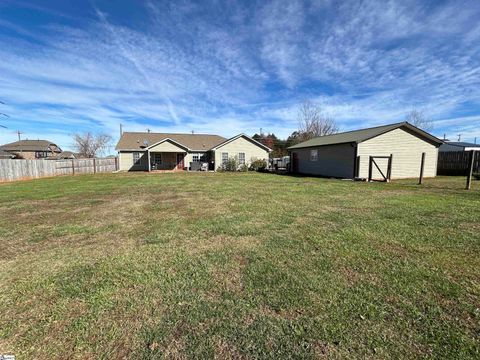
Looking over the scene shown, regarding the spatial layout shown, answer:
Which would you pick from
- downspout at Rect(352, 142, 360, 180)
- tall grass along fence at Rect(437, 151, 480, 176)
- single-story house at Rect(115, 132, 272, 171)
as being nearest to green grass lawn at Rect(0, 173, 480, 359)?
downspout at Rect(352, 142, 360, 180)

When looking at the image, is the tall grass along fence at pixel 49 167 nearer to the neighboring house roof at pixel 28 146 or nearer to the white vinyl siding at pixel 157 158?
the white vinyl siding at pixel 157 158

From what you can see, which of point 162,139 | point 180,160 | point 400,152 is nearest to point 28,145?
point 162,139

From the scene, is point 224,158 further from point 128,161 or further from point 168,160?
point 128,161

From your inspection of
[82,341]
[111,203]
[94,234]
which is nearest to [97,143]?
[111,203]

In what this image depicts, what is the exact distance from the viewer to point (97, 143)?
173 ft

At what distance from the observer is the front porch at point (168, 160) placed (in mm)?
28406

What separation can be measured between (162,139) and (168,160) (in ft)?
12.6

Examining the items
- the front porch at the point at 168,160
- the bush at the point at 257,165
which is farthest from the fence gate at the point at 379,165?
the front porch at the point at 168,160

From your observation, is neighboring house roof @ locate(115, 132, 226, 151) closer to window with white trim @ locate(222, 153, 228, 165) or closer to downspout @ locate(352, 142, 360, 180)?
window with white trim @ locate(222, 153, 228, 165)

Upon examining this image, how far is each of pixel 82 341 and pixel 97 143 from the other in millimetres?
59124

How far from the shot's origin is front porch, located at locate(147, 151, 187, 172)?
2841cm

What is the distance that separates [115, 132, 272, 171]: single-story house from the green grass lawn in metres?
21.1

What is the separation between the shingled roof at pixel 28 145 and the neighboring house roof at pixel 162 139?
111ft

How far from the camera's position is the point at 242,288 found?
2.94 meters
